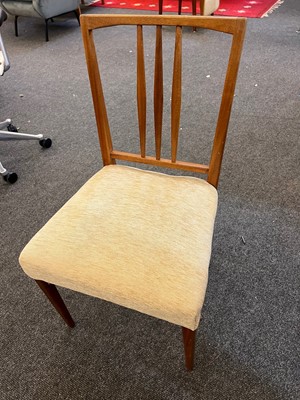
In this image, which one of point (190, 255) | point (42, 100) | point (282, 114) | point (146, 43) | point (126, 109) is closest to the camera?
point (190, 255)

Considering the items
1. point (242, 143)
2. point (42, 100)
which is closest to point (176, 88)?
point (242, 143)

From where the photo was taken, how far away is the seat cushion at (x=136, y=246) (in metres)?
0.71

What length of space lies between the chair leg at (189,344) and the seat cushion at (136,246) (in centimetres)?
9

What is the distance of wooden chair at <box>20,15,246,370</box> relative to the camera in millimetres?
721

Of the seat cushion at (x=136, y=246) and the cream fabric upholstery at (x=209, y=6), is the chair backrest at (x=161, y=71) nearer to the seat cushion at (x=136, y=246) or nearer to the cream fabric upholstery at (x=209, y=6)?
the seat cushion at (x=136, y=246)

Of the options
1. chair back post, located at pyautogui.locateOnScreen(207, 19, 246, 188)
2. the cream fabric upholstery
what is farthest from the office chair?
the cream fabric upholstery

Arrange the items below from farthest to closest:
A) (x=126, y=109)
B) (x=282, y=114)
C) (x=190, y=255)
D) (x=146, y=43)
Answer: (x=146, y=43) → (x=126, y=109) → (x=282, y=114) → (x=190, y=255)

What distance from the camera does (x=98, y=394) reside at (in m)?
0.95

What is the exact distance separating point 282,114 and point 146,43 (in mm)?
1704

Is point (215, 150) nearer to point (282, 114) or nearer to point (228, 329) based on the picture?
point (228, 329)

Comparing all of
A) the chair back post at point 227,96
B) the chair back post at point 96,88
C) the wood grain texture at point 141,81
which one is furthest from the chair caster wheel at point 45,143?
the chair back post at point 227,96

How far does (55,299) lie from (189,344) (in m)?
0.42

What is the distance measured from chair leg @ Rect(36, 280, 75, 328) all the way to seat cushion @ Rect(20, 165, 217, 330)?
3.3 inches

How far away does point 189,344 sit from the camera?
2.72 ft
